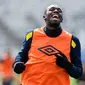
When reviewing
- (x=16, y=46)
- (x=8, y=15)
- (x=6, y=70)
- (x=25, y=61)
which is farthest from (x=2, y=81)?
(x=25, y=61)

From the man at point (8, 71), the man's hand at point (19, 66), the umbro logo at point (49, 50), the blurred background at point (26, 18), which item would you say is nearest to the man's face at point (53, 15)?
the umbro logo at point (49, 50)

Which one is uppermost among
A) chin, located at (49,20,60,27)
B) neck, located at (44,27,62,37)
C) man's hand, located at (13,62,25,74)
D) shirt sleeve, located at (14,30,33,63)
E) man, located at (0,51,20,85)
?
chin, located at (49,20,60,27)

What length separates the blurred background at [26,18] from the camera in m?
14.7

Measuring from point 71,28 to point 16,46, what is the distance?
159cm

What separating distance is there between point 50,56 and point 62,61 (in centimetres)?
13

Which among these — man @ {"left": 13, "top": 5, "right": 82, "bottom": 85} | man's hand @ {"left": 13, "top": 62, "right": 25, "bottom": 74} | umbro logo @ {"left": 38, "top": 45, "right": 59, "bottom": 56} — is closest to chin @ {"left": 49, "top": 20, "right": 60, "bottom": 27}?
man @ {"left": 13, "top": 5, "right": 82, "bottom": 85}

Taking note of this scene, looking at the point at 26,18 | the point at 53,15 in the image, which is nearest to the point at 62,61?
the point at 53,15

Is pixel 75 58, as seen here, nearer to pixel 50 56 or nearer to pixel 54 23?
pixel 50 56

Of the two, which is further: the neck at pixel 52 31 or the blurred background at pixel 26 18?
the blurred background at pixel 26 18

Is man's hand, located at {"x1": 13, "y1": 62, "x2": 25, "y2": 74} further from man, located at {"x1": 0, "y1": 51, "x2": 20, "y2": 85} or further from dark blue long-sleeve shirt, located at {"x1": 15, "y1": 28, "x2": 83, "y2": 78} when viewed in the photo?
man, located at {"x1": 0, "y1": 51, "x2": 20, "y2": 85}

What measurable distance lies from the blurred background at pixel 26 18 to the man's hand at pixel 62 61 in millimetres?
9492

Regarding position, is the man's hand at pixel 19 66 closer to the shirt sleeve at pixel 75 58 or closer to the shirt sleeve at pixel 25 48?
the shirt sleeve at pixel 25 48

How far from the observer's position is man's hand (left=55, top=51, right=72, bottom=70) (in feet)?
14.5

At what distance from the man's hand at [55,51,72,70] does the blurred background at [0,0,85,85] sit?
949 centimetres
